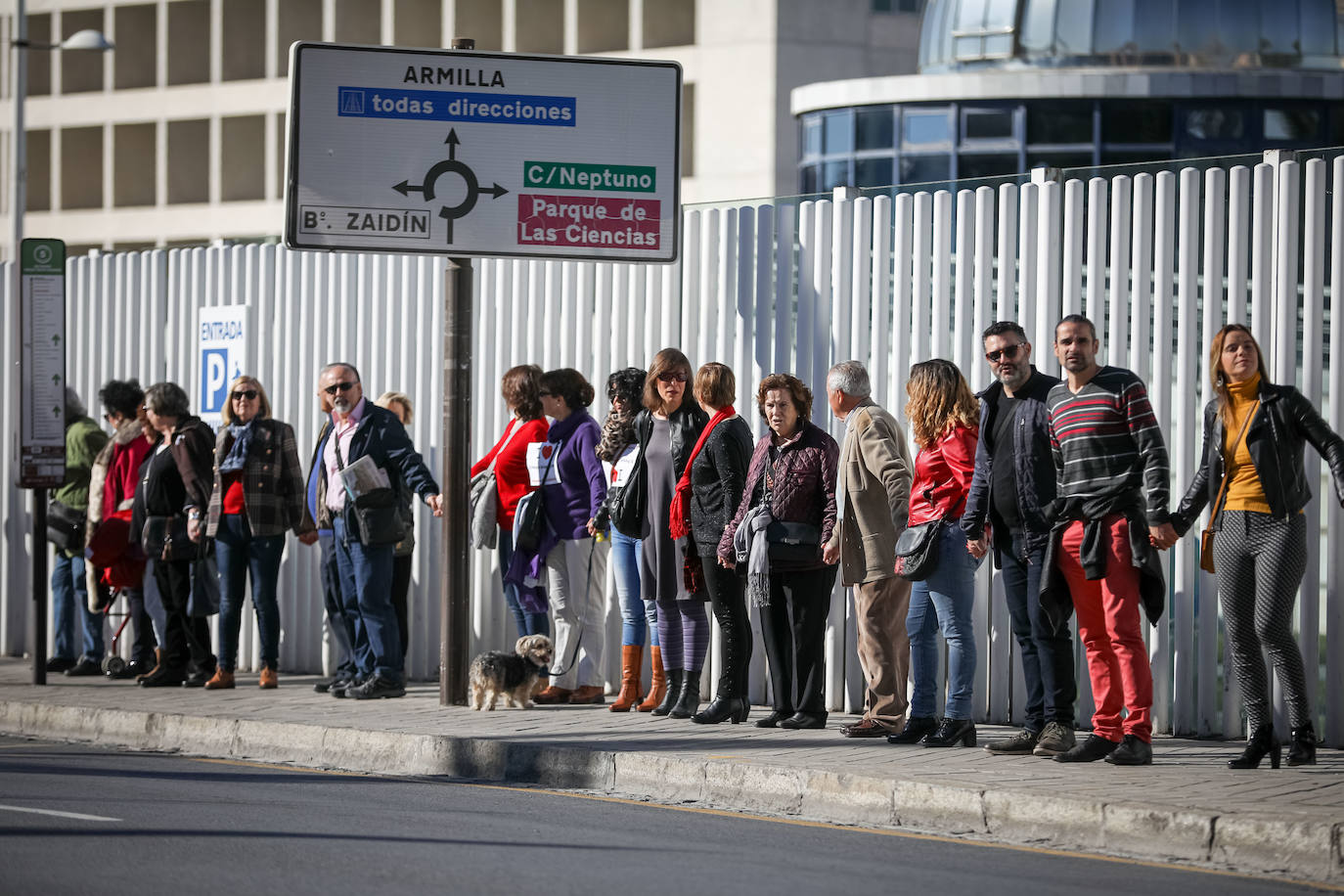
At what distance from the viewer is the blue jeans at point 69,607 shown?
50.0ft

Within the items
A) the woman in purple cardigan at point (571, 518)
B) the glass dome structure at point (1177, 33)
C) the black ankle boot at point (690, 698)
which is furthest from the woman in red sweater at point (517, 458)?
the glass dome structure at point (1177, 33)

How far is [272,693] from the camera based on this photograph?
13.4 metres

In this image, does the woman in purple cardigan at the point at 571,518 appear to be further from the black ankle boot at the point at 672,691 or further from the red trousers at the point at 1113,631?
the red trousers at the point at 1113,631

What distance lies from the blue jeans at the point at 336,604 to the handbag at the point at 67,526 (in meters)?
2.79

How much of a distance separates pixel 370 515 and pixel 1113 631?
201 inches

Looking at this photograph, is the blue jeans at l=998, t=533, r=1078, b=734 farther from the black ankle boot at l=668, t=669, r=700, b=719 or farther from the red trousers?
the black ankle boot at l=668, t=669, r=700, b=719

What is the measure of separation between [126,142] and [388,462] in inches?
2021

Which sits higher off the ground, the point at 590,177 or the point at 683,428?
the point at 590,177

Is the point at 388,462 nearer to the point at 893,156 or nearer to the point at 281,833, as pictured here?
the point at 281,833

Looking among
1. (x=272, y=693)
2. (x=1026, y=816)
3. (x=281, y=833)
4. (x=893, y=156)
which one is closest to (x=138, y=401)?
(x=272, y=693)

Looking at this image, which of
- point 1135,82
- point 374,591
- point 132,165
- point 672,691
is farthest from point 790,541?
point 132,165

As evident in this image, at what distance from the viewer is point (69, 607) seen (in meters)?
15.7

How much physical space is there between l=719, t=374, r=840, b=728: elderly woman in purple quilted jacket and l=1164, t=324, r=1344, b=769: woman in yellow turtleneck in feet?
7.24

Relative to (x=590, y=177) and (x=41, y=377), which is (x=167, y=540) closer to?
(x=41, y=377)
